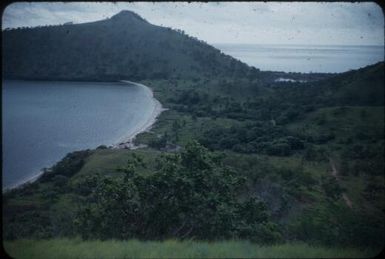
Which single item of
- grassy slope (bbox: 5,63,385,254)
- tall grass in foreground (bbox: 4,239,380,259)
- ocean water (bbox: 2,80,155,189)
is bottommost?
ocean water (bbox: 2,80,155,189)

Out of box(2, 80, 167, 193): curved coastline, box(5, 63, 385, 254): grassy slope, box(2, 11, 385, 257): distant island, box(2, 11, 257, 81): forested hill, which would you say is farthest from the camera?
box(2, 11, 257, 81): forested hill

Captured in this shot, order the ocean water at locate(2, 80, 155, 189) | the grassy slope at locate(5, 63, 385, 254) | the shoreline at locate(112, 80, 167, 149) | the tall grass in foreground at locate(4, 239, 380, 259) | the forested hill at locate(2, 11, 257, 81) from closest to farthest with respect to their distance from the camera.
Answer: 1. the tall grass in foreground at locate(4, 239, 380, 259)
2. the grassy slope at locate(5, 63, 385, 254)
3. the ocean water at locate(2, 80, 155, 189)
4. the shoreline at locate(112, 80, 167, 149)
5. the forested hill at locate(2, 11, 257, 81)

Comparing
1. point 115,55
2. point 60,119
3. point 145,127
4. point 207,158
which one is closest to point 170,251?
point 207,158

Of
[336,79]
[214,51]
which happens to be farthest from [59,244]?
[214,51]

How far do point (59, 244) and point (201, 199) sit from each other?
6.85 ft

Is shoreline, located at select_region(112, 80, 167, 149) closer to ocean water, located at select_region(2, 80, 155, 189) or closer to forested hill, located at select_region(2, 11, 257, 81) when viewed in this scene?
ocean water, located at select_region(2, 80, 155, 189)

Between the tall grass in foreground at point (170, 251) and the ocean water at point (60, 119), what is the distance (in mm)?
20988

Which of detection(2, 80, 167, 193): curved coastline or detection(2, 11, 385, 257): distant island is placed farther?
detection(2, 80, 167, 193): curved coastline

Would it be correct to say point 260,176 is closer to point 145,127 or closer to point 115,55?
point 145,127

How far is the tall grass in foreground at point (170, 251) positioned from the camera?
3.39 meters

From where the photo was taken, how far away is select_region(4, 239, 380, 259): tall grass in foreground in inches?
133

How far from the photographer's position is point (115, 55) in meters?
61.2

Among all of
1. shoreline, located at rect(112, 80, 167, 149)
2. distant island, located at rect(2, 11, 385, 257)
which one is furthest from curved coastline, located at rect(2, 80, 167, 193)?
distant island, located at rect(2, 11, 385, 257)

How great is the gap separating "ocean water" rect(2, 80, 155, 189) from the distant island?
2.45 m
